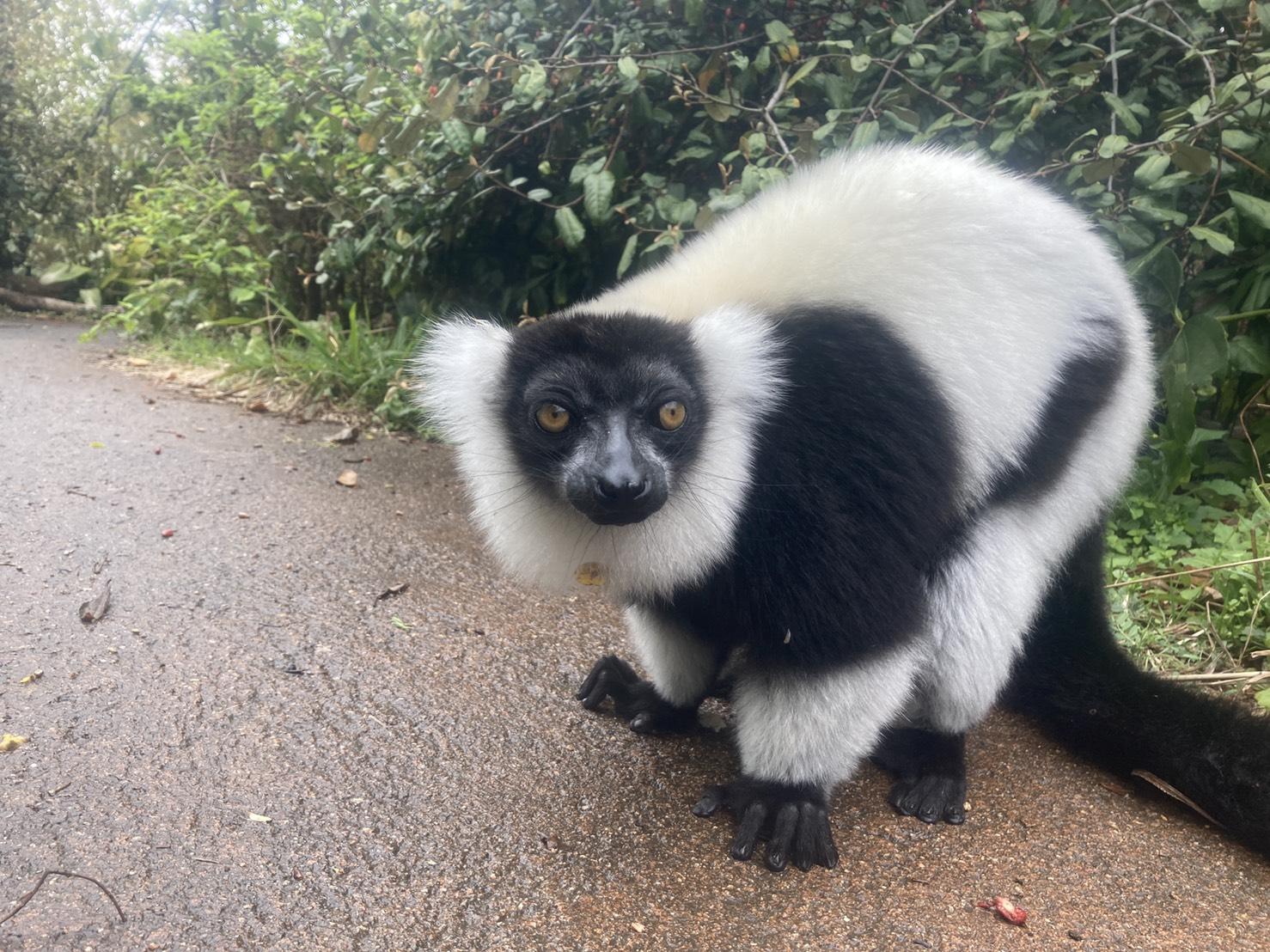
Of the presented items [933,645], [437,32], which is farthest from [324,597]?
[437,32]

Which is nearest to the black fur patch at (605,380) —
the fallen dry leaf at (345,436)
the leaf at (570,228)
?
the leaf at (570,228)

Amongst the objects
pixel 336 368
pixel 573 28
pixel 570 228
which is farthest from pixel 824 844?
pixel 336 368

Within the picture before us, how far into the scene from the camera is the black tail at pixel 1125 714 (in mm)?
2463

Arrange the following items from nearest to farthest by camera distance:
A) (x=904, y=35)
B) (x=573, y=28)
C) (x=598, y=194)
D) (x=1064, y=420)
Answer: (x=1064, y=420), (x=904, y=35), (x=598, y=194), (x=573, y=28)

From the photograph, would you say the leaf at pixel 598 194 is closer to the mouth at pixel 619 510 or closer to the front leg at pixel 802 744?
the mouth at pixel 619 510

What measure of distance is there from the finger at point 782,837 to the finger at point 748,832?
4 cm

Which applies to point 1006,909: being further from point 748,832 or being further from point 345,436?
point 345,436

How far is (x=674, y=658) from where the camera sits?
2.93 metres

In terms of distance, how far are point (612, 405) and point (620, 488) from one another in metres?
0.27

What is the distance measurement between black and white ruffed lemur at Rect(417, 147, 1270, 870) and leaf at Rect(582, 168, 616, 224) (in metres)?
1.55

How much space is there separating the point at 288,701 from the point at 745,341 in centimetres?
183

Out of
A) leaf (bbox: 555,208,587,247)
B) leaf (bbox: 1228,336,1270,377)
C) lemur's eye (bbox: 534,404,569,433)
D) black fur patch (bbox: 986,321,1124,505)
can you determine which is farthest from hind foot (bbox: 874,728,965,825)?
leaf (bbox: 555,208,587,247)

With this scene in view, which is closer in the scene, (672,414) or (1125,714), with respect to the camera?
(672,414)

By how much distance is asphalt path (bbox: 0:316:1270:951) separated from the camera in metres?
2.04
